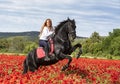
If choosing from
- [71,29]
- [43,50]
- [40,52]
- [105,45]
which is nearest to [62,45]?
[71,29]

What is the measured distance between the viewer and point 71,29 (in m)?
14.0

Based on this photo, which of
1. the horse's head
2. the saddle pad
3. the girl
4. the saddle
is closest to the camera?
the horse's head

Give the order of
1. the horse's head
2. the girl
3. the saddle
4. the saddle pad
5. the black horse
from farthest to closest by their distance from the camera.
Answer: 1. the saddle pad
2. the saddle
3. the girl
4. the black horse
5. the horse's head

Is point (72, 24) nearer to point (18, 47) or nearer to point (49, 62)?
point (49, 62)

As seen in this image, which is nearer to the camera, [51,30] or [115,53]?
[51,30]

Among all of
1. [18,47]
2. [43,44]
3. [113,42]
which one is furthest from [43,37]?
[18,47]

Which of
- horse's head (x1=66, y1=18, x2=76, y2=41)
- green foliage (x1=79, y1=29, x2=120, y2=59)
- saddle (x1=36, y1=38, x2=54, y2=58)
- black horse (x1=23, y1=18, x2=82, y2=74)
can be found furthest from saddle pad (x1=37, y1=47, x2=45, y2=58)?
green foliage (x1=79, y1=29, x2=120, y2=59)

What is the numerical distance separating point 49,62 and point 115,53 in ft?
332

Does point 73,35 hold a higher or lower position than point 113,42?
higher

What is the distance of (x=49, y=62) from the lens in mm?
14695

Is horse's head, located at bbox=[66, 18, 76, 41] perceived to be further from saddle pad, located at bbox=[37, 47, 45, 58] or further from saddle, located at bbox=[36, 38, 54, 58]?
saddle pad, located at bbox=[37, 47, 45, 58]

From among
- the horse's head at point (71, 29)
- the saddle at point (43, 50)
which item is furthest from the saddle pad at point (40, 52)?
the horse's head at point (71, 29)

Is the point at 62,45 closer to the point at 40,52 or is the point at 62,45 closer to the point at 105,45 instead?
the point at 40,52

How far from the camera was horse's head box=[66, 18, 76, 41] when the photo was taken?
1361 cm
